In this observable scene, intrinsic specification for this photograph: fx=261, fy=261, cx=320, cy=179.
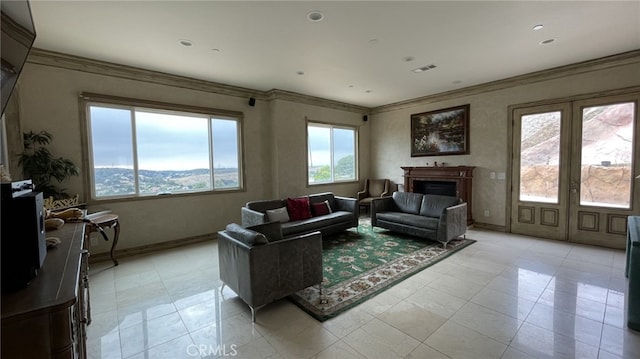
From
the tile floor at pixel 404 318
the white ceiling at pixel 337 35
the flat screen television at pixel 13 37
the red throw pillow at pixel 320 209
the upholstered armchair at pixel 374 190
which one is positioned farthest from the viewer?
the upholstered armchair at pixel 374 190

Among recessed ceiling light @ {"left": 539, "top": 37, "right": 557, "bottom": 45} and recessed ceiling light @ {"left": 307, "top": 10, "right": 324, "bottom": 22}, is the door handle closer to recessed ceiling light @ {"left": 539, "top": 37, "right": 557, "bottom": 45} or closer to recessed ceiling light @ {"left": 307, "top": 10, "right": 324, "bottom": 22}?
recessed ceiling light @ {"left": 539, "top": 37, "right": 557, "bottom": 45}

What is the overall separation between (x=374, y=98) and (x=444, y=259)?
13.9 ft

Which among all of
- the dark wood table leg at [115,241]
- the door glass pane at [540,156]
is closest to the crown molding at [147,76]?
the dark wood table leg at [115,241]

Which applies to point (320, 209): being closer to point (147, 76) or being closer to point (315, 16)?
point (315, 16)

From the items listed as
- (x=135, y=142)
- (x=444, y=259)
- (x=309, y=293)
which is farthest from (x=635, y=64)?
(x=135, y=142)

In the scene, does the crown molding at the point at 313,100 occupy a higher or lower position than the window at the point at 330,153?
higher

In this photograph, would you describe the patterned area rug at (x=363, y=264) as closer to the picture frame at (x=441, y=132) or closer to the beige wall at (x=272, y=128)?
the beige wall at (x=272, y=128)

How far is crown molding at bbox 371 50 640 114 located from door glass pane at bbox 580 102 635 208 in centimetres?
66

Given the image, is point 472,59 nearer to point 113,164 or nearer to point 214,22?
point 214,22

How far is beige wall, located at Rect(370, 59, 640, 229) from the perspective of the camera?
4.30 metres

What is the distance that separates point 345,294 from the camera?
9.53 feet

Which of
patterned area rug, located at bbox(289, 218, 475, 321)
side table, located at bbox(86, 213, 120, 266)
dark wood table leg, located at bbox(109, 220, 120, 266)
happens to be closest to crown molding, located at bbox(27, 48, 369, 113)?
side table, located at bbox(86, 213, 120, 266)

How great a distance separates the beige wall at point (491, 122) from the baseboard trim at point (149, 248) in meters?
5.12

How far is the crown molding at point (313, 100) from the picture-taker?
5.76 metres
